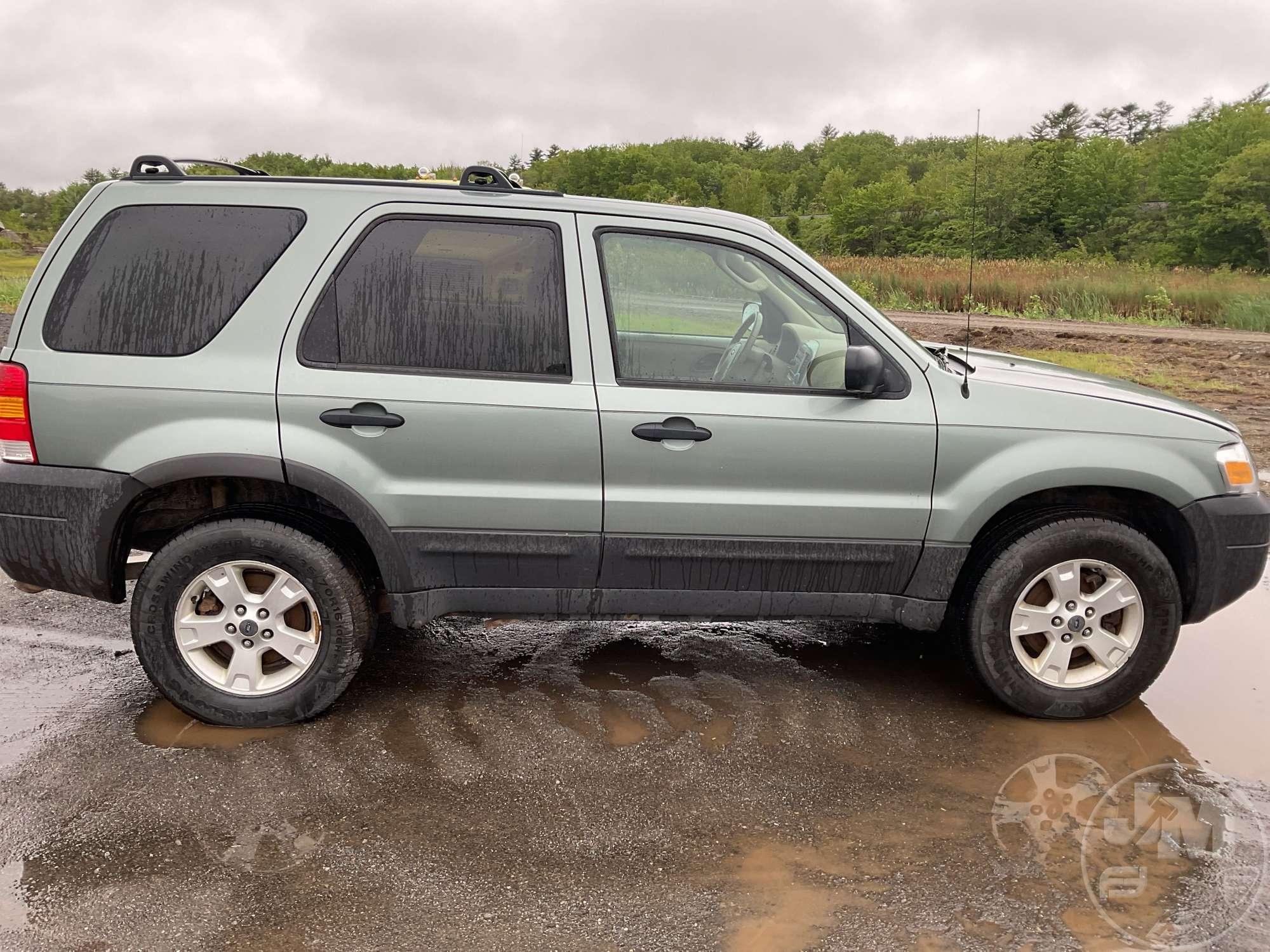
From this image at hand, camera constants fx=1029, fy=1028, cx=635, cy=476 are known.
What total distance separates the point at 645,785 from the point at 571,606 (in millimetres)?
750

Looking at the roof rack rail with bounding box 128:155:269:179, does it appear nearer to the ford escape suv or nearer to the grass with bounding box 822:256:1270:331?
the ford escape suv

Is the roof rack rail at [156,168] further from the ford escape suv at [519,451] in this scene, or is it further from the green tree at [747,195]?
the green tree at [747,195]

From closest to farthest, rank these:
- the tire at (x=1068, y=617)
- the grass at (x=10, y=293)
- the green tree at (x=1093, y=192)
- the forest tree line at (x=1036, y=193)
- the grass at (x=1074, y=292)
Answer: the tire at (x=1068, y=617) → the grass at (x=1074, y=292) → the grass at (x=10, y=293) → the forest tree line at (x=1036, y=193) → the green tree at (x=1093, y=192)

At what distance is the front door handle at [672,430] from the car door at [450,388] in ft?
0.56

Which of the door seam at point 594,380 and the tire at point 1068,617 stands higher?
the door seam at point 594,380

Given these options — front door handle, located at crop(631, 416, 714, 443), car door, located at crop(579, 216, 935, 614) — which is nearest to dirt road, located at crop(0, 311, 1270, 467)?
car door, located at crop(579, 216, 935, 614)

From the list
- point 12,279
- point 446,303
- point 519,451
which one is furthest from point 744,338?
point 12,279

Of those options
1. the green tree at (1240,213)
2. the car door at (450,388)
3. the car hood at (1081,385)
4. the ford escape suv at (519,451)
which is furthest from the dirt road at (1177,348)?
the green tree at (1240,213)

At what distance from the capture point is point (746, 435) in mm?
3684

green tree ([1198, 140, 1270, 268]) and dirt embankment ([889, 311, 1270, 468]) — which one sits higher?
green tree ([1198, 140, 1270, 268])

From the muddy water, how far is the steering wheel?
1354 millimetres

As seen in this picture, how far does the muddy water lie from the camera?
8.96 ft

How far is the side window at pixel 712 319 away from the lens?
12.4 feet

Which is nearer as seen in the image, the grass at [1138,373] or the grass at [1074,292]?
the grass at [1138,373]
